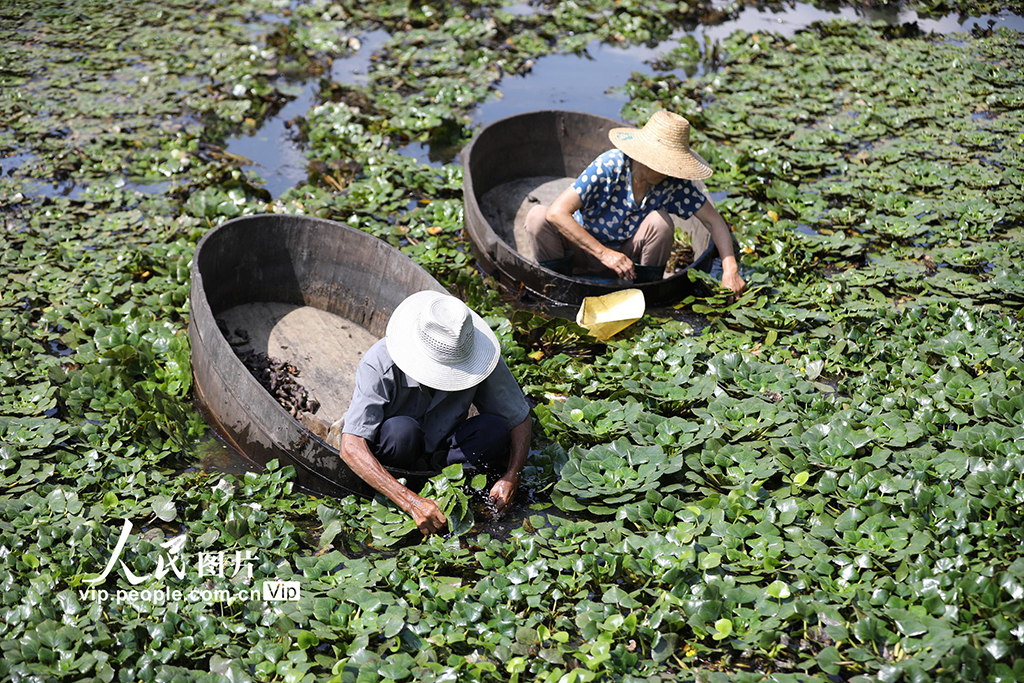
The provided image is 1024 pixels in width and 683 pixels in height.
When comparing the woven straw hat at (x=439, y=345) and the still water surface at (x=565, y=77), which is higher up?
the woven straw hat at (x=439, y=345)

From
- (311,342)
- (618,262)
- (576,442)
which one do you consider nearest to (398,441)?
(576,442)

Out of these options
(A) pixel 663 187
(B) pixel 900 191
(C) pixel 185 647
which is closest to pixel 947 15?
(B) pixel 900 191

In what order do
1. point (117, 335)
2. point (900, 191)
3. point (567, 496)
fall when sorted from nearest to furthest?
point (567, 496)
point (117, 335)
point (900, 191)

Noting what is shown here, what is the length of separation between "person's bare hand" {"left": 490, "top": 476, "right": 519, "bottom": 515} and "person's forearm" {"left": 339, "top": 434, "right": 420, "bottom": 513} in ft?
1.06

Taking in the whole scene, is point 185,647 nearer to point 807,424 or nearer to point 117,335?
point 117,335

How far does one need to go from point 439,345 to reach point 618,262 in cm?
187

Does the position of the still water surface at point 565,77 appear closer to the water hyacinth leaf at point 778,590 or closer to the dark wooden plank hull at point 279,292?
the dark wooden plank hull at point 279,292

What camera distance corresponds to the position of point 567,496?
3.24 meters

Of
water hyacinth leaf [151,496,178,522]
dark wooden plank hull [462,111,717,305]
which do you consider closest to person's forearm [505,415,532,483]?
water hyacinth leaf [151,496,178,522]

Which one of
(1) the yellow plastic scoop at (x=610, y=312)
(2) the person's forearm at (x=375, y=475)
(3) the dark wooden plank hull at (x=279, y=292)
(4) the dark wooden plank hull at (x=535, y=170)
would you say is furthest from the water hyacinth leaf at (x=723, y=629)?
(4) the dark wooden plank hull at (x=535, y=170)

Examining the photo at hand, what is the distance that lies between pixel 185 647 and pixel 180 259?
110 inches

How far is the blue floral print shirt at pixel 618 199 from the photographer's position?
4.37m

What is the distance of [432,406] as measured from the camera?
319cm

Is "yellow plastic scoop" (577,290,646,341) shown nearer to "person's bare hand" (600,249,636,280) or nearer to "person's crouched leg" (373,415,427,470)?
"person's bare hand" (600,249,636,280)
